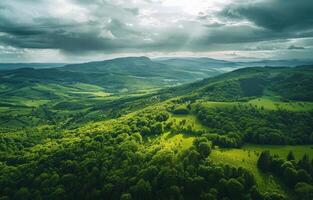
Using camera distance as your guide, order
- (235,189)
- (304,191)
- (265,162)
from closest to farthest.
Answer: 1. (304,191)
2. (235,189)
3. (265,162)

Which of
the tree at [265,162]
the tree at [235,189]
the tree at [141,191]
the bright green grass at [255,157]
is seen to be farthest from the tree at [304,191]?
the tree at [141,191]

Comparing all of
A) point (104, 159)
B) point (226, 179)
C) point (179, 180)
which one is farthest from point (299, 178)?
point (104, 159)

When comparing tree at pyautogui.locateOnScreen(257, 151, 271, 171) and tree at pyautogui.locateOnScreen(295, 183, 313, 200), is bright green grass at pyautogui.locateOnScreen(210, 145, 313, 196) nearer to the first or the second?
tree at pyautogui.locateOnScreen(257, 151, 271, 171)

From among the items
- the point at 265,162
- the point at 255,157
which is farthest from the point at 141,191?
the point at 255,157

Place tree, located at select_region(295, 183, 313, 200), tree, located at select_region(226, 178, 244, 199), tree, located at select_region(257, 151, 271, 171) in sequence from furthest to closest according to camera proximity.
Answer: tree, located at select_region(257, 151, 271, 171) < tree, located at select_region(226, 178, 244, 199) < tree, located at select_region(295, 183, 313, 200)

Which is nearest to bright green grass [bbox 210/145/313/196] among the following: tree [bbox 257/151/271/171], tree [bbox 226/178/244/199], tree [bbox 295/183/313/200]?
tree [bbox 257/151/271/171]

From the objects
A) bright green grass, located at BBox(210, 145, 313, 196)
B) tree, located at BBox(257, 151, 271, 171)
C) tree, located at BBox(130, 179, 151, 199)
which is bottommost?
tree, located at BBox(130, 179, 151, 199)

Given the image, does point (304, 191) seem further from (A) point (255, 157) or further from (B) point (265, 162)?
(A) point (255, 157)

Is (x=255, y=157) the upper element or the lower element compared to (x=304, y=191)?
lower

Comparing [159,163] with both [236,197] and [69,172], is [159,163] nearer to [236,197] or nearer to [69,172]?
[236,197]
